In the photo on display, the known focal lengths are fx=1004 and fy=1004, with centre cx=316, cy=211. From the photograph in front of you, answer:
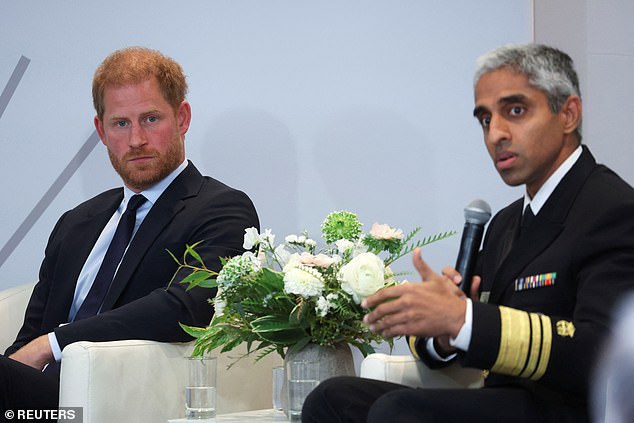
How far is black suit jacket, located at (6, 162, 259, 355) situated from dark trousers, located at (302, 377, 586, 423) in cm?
98

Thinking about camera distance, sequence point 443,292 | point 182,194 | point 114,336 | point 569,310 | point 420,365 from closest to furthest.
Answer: point 443,292
point 569,310
point 420,365
point 114,336
point 182,194

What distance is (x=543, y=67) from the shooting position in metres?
2.23

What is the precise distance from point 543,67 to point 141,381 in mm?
1488

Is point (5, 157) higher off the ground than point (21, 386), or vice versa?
point (5, 157)

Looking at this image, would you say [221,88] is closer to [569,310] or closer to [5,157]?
[5,157]

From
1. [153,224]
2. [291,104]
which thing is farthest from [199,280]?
[291,104]

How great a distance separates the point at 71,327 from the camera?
121 inches

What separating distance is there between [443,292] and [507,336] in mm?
154

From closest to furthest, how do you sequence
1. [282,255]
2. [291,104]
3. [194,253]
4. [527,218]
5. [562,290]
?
[562,290]
[527,218]
[282,255]
[194,253]
[291,104]

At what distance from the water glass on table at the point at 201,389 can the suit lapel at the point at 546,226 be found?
3.10ft

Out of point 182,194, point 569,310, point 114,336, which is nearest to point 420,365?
point 569,310

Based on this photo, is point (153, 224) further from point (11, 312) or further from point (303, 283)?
point (303, 283)

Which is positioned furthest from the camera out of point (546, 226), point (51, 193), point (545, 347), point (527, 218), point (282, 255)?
point (51, 193)

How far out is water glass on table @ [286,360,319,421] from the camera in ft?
8.87
